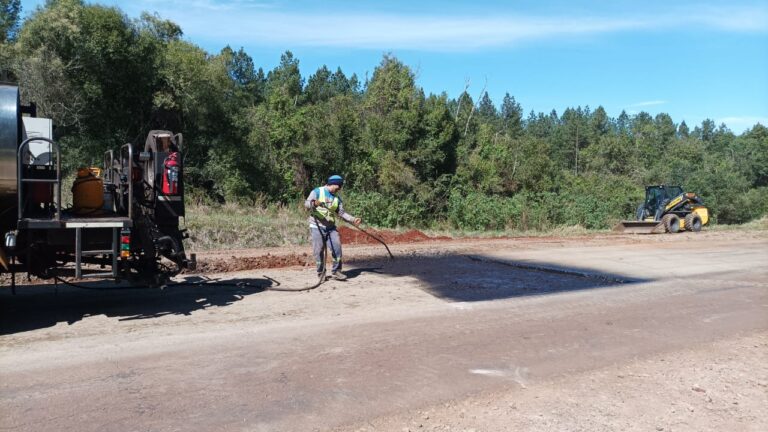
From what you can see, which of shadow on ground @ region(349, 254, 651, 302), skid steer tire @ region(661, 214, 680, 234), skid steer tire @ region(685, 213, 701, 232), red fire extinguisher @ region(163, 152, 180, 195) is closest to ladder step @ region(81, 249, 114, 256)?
red fire extinguisher @ region(163, 152, 180, 195)

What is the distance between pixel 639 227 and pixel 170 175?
2352 cm

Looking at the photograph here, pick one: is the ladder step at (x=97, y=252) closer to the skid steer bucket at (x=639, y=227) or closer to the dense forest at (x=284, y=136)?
the dense forest at (x=284, y=136)

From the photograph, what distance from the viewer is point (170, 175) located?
781cm

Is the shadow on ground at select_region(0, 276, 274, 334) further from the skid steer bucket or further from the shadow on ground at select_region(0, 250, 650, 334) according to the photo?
the skid steer bucket

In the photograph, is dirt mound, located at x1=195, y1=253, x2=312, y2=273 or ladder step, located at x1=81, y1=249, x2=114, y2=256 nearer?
ladder step, located at x1=81, y1=249, x2=114, y2=256

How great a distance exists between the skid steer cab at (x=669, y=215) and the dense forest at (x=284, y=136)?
13.6 ft

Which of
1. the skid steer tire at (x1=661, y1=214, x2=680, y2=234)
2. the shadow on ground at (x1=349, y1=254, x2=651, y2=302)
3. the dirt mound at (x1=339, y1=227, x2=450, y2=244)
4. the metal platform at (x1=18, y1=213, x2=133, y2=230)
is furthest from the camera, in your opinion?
the skid steer tire at (x1=661, y1=214, x2=680, y2=234)

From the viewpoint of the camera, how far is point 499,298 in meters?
9.03

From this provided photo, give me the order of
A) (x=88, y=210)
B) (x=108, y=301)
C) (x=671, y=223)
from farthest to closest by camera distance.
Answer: (x=671, y=223), (x=108, y=301), (x=88, y=210)

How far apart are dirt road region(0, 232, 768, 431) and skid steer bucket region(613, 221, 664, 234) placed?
16.1 meters

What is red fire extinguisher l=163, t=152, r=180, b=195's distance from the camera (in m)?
7.79

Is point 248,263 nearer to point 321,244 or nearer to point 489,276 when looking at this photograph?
point 321,244

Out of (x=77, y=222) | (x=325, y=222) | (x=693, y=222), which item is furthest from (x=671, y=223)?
(x=77, y=222)

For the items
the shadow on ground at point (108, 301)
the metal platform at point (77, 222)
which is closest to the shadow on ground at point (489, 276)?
the shadow on ground at point (108, 301)
